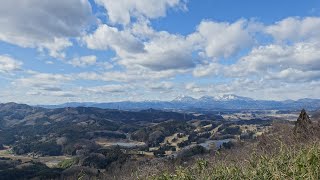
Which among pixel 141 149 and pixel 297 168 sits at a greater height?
pixel 297 168

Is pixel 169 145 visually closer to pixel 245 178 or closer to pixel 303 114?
pixel 303 114

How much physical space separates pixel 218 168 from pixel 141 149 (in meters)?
182

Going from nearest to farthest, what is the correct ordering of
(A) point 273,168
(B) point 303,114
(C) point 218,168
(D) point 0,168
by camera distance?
(A) point 273,168, (C) point 218,168, (B) point 303,114, (D) point 0,168

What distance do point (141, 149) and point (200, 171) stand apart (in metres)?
181

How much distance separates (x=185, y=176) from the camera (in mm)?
12609

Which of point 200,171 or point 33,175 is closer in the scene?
point 200,171

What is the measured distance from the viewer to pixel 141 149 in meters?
192

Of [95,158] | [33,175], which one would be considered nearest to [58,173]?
[33,175]

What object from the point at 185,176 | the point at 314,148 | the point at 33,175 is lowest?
the point at 33,175

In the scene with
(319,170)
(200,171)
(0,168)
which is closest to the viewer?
(319,170)

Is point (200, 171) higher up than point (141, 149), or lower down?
higher up

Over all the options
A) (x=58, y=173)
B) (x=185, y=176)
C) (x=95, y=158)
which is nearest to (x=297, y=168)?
(x=185, y=176)

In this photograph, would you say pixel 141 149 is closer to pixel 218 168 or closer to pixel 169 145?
pixel 169 145

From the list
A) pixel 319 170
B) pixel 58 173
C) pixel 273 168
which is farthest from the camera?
pixel 58 173
